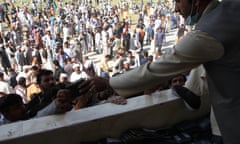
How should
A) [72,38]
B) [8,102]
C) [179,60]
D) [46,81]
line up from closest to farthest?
[179,60] → [8,102] → [46,81] → [72,38]

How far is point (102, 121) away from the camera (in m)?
1.51

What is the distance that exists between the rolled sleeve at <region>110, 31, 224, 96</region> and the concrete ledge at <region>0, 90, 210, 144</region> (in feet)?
1.50

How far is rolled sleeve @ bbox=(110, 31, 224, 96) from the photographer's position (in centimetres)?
95

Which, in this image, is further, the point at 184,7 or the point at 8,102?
the point at 8,102

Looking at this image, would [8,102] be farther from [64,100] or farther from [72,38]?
[72,38]

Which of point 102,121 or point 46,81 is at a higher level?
point 102,121

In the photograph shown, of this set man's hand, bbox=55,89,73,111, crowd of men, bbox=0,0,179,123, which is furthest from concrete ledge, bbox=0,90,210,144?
crowd of men, bbox=0,0,179,123

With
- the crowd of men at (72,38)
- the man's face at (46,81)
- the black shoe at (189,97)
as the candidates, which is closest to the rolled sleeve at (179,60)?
the black shoe at (189,97)

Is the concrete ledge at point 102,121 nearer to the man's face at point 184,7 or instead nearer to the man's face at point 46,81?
the man's face at point 184,7

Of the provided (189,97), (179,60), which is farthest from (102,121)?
(179,60)

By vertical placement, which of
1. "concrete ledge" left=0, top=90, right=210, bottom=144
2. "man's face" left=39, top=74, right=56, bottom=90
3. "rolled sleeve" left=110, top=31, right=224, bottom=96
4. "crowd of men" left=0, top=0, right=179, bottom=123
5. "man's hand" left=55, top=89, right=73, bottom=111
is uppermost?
"rolled sleeve" left=110, top=31, right=224, bottom=96

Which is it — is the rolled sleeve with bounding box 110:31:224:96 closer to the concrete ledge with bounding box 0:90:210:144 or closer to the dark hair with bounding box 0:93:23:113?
the concrete ledge with bounding box 0:90:210:144

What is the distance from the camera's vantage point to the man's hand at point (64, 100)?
1481mm

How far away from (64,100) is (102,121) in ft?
0.70
